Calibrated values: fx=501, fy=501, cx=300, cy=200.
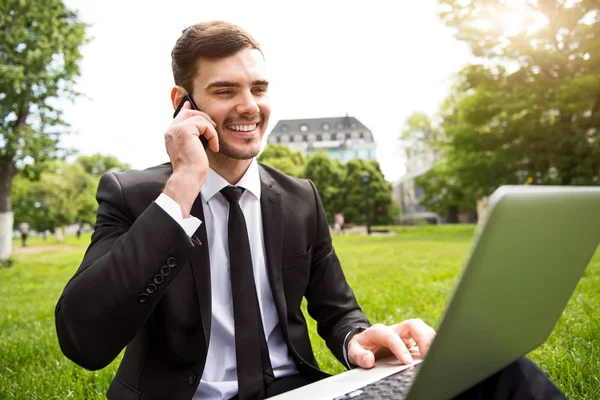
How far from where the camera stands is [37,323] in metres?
6.29

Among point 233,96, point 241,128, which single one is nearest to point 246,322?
point 241,128

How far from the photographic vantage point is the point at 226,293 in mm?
1938

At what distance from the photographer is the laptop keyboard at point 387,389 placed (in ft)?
3.91

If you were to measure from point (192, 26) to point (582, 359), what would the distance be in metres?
2.78

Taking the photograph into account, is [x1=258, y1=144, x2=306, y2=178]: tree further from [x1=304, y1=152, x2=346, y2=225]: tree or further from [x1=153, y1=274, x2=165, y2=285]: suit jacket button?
[x1=153, y1=274, x2=165, y2=285]: suit jacket button

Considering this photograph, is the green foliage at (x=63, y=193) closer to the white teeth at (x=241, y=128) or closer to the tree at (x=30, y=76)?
the tree at (x=30, y=76)

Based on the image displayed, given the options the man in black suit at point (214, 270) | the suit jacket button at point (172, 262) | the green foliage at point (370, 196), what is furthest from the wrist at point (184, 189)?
the green foliage at point (370, 196)

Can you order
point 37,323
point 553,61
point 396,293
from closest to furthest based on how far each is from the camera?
point 37,323
point 396,293
point 553,61

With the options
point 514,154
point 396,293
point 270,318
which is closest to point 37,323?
point 396,293

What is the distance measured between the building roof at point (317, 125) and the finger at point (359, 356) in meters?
101

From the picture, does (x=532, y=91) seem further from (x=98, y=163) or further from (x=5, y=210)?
(x=98, y=163)

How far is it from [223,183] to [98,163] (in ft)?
288

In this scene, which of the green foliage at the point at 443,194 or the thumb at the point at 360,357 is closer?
the thumb at the point at 360,357

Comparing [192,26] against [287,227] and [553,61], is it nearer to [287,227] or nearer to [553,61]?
[287,227]
